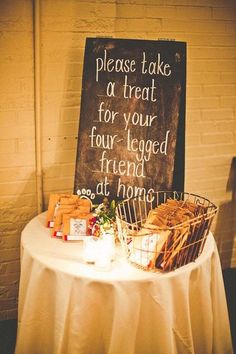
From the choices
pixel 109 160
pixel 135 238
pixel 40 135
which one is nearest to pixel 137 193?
pixel 109 160

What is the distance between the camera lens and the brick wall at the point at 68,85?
2.52 metres

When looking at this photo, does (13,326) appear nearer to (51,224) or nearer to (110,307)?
(51,224)

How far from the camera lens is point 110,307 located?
1793 millimetres

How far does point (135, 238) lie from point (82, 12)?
143 centimetres

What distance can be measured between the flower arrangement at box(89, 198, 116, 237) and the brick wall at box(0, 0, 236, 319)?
0.57 m

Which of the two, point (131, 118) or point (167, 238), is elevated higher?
point (131, 118)

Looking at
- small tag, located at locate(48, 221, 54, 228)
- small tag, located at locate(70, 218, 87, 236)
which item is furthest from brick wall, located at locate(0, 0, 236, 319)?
small tag, located at locate(70, 218, 87, 236)

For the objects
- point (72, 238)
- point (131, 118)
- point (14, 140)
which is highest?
point (131, 118)

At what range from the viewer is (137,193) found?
239 cm

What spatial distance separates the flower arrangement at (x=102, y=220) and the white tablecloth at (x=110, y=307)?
125 millimetres

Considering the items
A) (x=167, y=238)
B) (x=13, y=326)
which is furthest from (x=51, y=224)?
(x=13, y=326)

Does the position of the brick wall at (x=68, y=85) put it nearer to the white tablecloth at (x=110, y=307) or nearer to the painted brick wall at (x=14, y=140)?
the painted brick wall at (x=14, y=140)

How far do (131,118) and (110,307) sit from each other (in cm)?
104

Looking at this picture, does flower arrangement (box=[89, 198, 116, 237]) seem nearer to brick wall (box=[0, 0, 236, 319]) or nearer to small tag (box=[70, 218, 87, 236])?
small tag (box=[70, 218, 87, 236])
